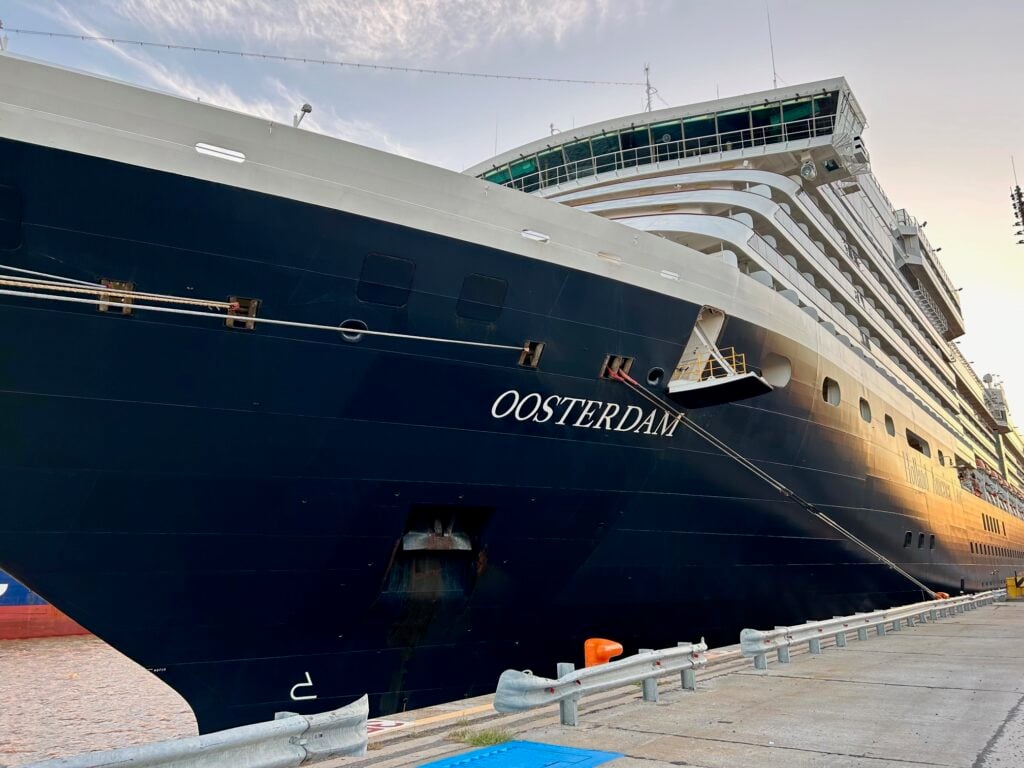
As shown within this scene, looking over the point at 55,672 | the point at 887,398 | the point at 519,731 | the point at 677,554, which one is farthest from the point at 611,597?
the point at 55,672

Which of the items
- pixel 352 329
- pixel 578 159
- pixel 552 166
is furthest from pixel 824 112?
pixel 352 329

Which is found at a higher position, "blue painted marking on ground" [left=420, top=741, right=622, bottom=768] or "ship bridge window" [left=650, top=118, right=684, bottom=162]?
"ship bridge window" [left=650, top=118, right=684, bottom=162]

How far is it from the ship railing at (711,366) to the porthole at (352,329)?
4.63 m

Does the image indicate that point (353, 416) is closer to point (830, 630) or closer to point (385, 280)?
point (385, 280)

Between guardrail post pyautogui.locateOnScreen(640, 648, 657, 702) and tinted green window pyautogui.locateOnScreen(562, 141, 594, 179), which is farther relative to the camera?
tinted green window pyautogui.locateOnScreen(562, 141, 594, 179)

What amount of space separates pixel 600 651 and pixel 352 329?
425 centimetres

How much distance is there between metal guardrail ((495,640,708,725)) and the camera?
5.58 m

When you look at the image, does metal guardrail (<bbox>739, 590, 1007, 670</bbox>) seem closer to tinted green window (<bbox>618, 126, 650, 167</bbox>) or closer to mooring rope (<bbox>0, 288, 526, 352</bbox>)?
mooring rope (<bbox>0, 288, 526, 352</bbox>)

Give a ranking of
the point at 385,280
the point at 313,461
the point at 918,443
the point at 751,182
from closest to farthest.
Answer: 1. the point at 313,461
2. the point at 385,280
3. the point at 751,182
4. the point at 918,443

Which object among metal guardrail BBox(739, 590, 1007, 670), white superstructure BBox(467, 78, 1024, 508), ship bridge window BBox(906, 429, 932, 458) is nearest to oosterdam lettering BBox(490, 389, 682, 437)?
metal guardrail BBox(739, 590, 1007, 670)

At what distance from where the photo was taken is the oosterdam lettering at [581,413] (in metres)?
8.20

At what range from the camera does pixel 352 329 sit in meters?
7.18

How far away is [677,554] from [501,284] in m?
4.43

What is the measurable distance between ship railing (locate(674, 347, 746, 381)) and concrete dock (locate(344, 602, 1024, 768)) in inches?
142
